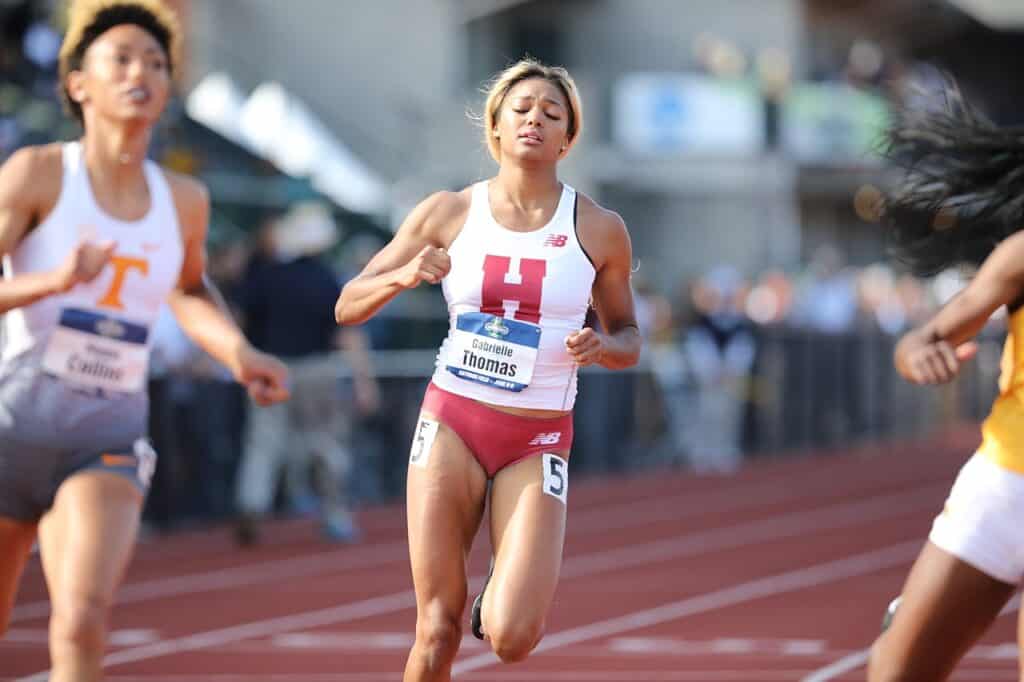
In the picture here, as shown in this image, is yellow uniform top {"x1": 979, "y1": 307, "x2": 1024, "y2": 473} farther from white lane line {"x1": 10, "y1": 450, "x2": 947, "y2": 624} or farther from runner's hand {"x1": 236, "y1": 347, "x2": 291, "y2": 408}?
white lane line {"x1": 10, "y1": 450, "x2": 947, "y2": 624}

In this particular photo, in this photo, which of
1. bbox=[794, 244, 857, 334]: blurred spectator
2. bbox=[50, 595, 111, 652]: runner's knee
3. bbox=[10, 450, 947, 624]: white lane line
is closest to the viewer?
bbox=[50, 595, 111, 652]: runner's knee

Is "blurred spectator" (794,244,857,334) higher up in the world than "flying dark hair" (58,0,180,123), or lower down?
lower down

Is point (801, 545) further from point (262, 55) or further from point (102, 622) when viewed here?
point (262, 55)

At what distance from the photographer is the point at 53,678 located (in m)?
5.61

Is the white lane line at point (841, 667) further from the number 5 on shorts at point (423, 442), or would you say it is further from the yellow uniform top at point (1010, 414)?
the yellow uniform top at point (1010, 414)

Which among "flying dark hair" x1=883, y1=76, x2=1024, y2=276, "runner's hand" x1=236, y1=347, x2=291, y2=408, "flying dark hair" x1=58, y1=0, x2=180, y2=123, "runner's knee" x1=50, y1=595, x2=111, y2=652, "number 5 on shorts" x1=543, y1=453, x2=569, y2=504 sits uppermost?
"flying dark hair" x1=58, y1=0, x2=180, y2=123

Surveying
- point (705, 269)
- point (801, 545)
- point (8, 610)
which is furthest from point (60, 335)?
point (705, 269)

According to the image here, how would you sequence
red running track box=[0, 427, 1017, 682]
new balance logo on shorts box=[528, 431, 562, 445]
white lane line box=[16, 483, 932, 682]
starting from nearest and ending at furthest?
new balance logo on shorts box=[528, 431, 562, 445] < red running track box=[0, 427, 1017, 682] < white lane line box=[16, 483, 932, 682]

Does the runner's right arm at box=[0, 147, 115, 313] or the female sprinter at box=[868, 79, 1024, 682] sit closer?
the female sprinter at box=[868, 79, 1024, 682]

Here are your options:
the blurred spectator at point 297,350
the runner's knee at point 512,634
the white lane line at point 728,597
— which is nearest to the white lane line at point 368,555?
the blurred spectator at point 297,350

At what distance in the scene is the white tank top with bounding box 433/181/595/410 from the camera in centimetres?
626

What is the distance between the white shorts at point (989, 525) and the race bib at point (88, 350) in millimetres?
2526

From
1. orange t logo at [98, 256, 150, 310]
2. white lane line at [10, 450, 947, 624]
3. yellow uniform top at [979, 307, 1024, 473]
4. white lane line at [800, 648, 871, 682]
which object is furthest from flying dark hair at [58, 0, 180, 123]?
white lane line at [10, 450, 947, 624]

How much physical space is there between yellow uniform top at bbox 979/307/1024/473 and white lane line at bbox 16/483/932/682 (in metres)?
4.65
